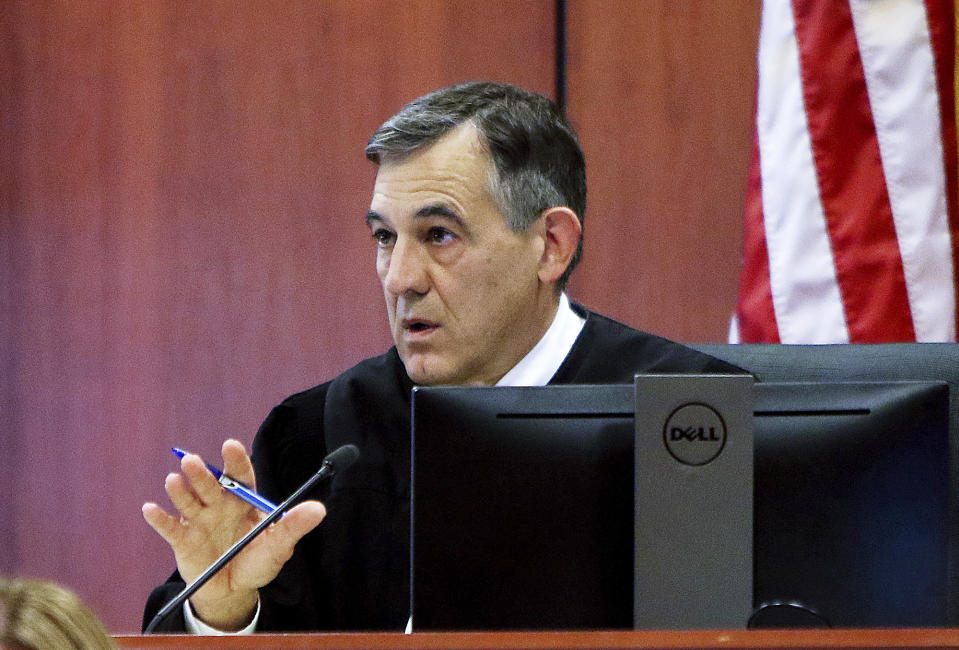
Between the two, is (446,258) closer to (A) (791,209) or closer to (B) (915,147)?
(A) (791,209)

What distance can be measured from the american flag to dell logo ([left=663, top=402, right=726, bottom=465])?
1.24 metres

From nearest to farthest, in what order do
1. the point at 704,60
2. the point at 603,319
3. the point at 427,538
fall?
1. the point at 427,538
2. the point at 603,319
3. the point at 704,60

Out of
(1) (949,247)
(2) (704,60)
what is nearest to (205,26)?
(2) (704,60)

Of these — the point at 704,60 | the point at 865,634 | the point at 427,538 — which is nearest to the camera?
the point at 865,634

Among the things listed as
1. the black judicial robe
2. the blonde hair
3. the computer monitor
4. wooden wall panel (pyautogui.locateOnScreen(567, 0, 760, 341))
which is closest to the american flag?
wooden wall panel (pyautogui.locateOnScreen(567, 0, 760, 341))

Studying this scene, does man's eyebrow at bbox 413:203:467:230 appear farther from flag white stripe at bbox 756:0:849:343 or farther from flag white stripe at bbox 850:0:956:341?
flag white stripe at bbox 850:0:956:341

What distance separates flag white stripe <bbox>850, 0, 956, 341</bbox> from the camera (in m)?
2.20

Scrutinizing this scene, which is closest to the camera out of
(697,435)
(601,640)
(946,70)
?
(601,640)

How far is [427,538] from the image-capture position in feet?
3.67

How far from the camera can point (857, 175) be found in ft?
7.38

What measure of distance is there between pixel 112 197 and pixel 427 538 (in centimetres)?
188

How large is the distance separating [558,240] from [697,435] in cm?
82

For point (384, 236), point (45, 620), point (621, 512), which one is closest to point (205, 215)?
point (384, 236)

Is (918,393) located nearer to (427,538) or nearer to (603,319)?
(427,538)
